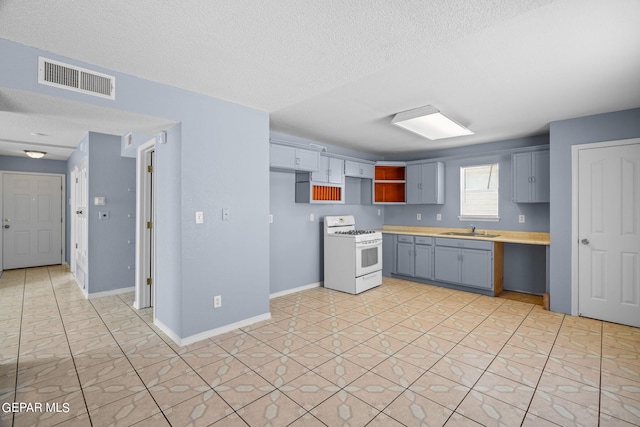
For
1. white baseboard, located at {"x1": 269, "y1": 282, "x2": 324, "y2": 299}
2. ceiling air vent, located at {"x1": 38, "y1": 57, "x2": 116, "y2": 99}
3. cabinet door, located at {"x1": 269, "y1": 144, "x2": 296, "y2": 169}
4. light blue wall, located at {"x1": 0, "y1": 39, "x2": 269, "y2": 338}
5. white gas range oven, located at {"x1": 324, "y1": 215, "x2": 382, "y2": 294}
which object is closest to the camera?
ceiling air vent, located at {"x1": 38, "y1": 57, "x2": 116, "y2": 99}

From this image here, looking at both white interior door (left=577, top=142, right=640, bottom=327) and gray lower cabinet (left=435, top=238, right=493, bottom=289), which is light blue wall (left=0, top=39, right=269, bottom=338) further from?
white interior door (left=577, top=142, right=640, bottom=327)

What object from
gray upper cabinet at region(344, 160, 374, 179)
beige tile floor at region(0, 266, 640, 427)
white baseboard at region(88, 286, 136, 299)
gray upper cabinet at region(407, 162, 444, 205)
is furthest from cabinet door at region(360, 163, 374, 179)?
white baseboard at region(88, 286, 136, 299)

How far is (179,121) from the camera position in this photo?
2938mm

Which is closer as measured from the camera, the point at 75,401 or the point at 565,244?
the point at 75,401

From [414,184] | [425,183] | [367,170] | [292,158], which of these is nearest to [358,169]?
[367,170]

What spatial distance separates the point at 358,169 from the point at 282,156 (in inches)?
70.3

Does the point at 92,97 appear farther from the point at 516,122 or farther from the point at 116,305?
the point at 516,122

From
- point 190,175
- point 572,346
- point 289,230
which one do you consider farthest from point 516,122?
point 190,175

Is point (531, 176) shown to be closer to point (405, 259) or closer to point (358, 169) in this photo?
point (405, 259)

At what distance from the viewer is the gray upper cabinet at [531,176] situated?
A: 4.40 metres

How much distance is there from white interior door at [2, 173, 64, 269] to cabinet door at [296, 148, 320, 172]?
5.99 m

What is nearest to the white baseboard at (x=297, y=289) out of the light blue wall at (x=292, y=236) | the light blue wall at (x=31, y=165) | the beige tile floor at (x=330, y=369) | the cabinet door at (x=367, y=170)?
the light blue wall at (x=292, y=236)

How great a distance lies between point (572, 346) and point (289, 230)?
140 inches

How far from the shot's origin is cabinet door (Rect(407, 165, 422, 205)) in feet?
19.0
